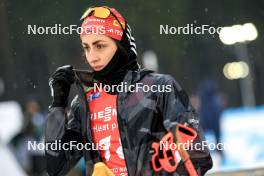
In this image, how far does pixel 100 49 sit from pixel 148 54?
5.62ft

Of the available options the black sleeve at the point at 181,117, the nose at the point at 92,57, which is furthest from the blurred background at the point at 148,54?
the black sleeve at the point at 181,117

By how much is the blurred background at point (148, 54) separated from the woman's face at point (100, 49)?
0.33 metres

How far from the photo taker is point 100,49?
2234mm

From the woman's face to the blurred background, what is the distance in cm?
33

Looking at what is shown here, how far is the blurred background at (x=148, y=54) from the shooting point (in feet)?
10.0

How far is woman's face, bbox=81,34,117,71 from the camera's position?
222 centimetres

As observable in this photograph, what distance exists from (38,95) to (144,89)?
1.34 meters
